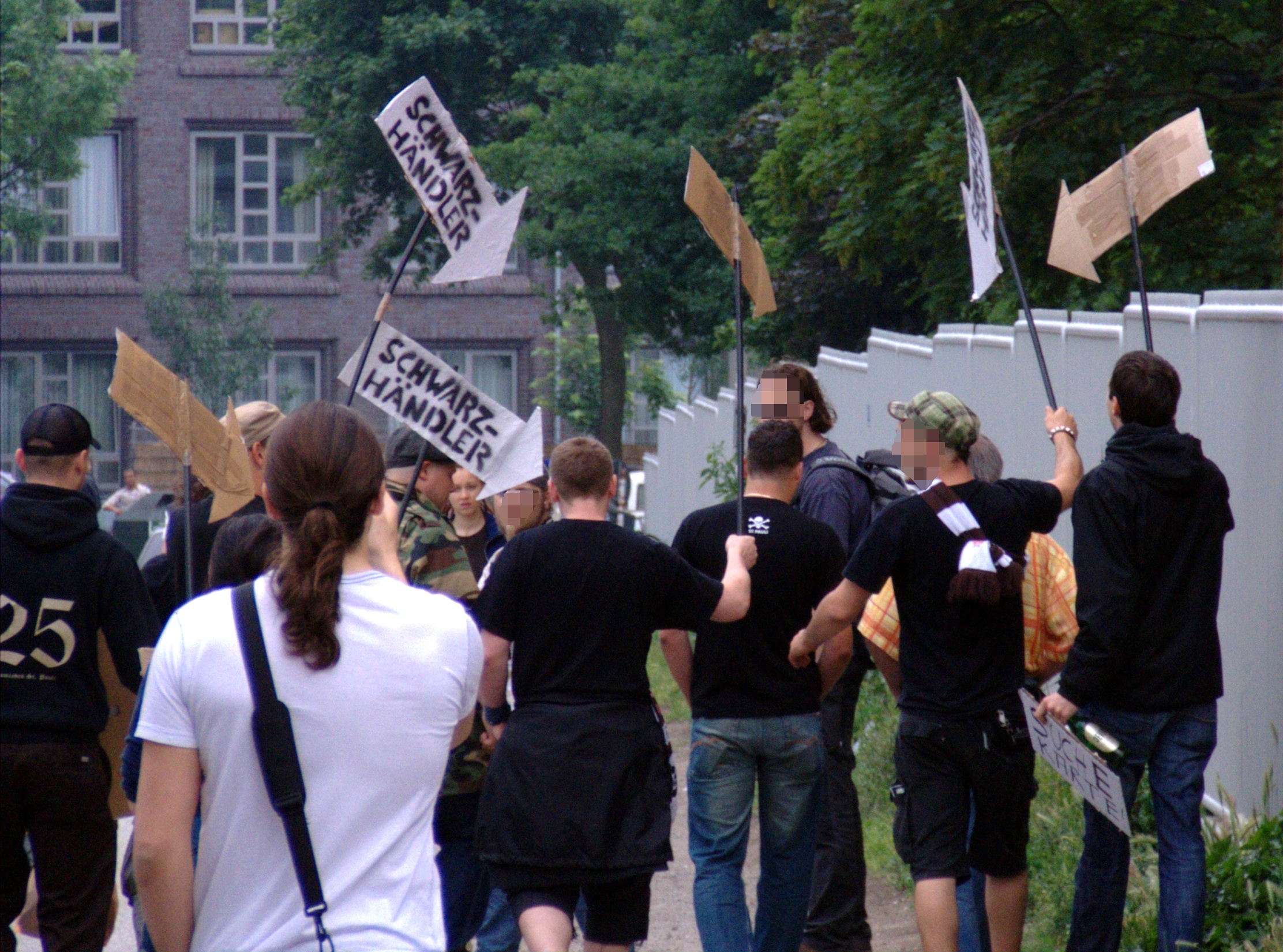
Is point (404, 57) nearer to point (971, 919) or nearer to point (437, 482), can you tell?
point (437, 482)

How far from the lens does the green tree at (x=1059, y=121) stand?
39.7ft

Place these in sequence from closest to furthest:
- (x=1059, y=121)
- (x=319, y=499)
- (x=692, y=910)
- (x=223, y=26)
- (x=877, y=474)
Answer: (x=319, y=499) < (x=877, y=474) < (x=692, y=910) < (x=1059, y=121) < (x=223, y=26)

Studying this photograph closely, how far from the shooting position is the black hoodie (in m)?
4.32

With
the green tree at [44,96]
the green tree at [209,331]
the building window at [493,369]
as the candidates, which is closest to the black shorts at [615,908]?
A: the green tree at [44,96]

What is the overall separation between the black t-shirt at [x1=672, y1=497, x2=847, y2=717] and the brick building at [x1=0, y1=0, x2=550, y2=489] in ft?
112

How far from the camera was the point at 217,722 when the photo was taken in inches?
95.9

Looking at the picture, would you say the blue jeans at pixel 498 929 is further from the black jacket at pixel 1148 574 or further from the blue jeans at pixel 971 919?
the black jacket at pixel 1148 574

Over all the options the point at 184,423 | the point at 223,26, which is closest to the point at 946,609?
the point at 184,423

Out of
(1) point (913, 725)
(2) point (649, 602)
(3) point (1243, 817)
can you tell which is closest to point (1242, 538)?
(3) point (1243, 817)

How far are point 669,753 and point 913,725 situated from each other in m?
0.75

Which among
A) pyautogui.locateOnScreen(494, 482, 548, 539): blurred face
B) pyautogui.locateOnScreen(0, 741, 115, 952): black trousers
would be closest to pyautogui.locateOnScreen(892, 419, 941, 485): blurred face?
pyautogui.locateOnScreen(494, 482, 548, 539): blurred face

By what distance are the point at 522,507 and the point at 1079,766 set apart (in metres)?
1.95

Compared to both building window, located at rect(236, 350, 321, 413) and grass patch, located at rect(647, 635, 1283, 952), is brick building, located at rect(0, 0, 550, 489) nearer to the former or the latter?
building window, located at rect(236, 350, 321, 413)

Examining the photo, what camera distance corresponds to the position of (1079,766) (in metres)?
4.58
